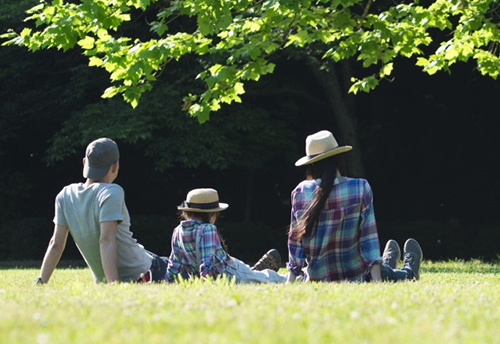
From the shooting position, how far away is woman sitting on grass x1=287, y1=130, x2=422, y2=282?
285 inches

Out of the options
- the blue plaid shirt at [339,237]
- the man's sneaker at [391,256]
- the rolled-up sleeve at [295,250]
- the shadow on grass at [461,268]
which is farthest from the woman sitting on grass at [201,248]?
the shadow on grass at [461,268]

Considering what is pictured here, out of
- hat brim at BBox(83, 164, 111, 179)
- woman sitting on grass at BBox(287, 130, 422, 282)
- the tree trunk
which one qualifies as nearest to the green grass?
woman sitting on grass at BBox(287, 130, 422, 282)

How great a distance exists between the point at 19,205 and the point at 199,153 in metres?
6.66

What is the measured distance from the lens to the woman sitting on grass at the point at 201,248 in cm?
770

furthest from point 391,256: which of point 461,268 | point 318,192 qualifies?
point 461,268

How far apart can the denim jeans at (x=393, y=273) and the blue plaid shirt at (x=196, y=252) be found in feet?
4.36

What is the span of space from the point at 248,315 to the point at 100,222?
9.16ft

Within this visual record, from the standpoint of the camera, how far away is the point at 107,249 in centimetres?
694

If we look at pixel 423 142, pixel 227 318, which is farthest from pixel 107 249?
pixel 423 142

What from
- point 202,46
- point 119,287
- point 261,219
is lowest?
point 261,219

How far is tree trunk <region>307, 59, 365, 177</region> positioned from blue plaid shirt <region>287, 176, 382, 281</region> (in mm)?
17176

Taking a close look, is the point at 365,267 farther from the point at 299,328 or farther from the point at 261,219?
the point at 261,219

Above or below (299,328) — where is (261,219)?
below

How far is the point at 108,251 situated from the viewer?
6938 mm
